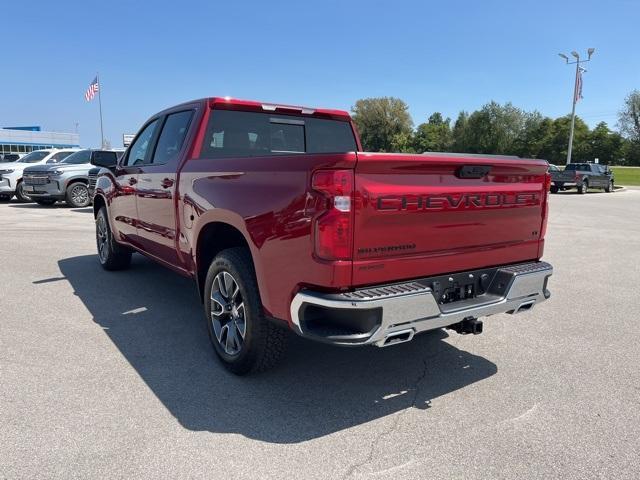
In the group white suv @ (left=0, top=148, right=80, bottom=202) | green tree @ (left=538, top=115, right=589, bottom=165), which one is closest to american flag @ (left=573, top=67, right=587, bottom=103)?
white suv @ (left=0, top=148, right=80, bottom=202)

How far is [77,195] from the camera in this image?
51.6ft

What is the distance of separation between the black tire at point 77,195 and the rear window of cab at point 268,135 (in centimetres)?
1299

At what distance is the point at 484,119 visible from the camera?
87125mm

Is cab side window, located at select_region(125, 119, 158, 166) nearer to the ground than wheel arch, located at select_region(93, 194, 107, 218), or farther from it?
farther from it

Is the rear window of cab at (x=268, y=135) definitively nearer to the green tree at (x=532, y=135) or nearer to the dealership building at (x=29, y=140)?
the dealership building at (x=29, y=140)

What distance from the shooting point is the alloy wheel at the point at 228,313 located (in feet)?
11.3

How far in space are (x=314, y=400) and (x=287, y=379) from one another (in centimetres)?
36

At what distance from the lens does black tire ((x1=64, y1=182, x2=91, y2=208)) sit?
1550 centimetres

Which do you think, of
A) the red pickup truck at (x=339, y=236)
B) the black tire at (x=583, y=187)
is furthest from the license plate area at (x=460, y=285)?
the black tire at (x=583, y=187)

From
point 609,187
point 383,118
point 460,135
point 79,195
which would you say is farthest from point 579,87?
point 460,135

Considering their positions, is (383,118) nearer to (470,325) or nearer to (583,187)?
(583,187)

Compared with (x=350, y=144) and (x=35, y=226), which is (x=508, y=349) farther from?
(x=35, y=226)

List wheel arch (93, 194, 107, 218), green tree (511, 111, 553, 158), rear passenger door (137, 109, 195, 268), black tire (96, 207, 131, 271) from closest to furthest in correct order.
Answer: rear passenger door (137, 109, 195, 268) < black tire (96, 207, 131, 271) < wheel arch (93, 194, 107, 218) < green tree (511, 111, 553, 158)

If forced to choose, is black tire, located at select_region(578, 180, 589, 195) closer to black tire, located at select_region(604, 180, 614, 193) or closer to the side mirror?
black tire, located at select_region(604, 180, 614, 193)
